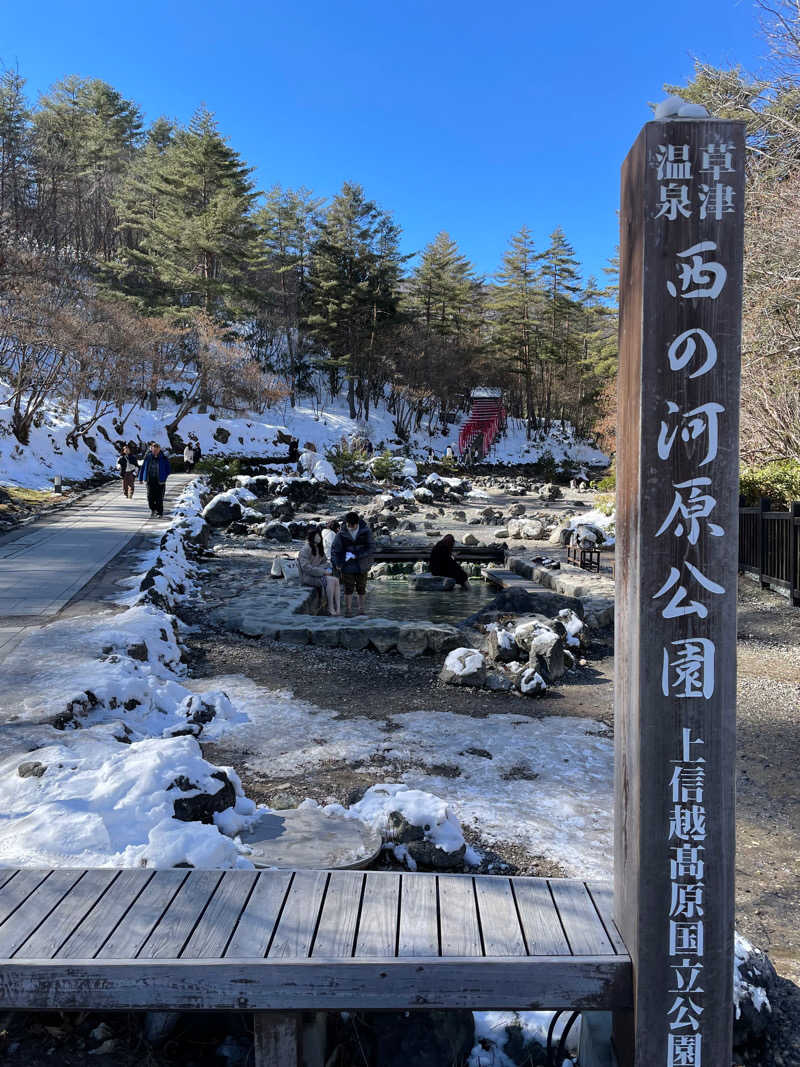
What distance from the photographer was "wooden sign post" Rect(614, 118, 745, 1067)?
6.52 feet

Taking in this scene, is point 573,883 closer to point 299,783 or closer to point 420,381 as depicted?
point 299,783

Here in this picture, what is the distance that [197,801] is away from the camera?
10.9ft

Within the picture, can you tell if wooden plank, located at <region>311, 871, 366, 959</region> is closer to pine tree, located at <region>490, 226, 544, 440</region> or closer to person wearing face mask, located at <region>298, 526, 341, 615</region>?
person wearing face mask, located at <region>298, 526, 341, 615</region>

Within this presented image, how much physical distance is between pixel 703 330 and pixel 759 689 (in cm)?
543

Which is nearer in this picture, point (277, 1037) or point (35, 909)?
point (277, 1037)

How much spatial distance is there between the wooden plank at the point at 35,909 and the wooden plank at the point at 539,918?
1.46m

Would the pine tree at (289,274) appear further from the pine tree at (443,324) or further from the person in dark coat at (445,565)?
the person in dark coat at (445,565)

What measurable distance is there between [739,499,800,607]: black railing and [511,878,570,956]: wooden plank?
8.00 meters

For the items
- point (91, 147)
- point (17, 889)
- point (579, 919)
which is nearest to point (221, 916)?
point (17, 889)

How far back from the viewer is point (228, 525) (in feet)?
55.8

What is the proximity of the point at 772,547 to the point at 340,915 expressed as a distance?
9283 millimetres

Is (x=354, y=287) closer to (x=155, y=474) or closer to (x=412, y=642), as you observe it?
(x=155, y=474)

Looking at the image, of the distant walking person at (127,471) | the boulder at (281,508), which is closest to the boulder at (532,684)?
the boulder at (281,508)

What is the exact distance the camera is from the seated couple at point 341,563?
9.30 metres
